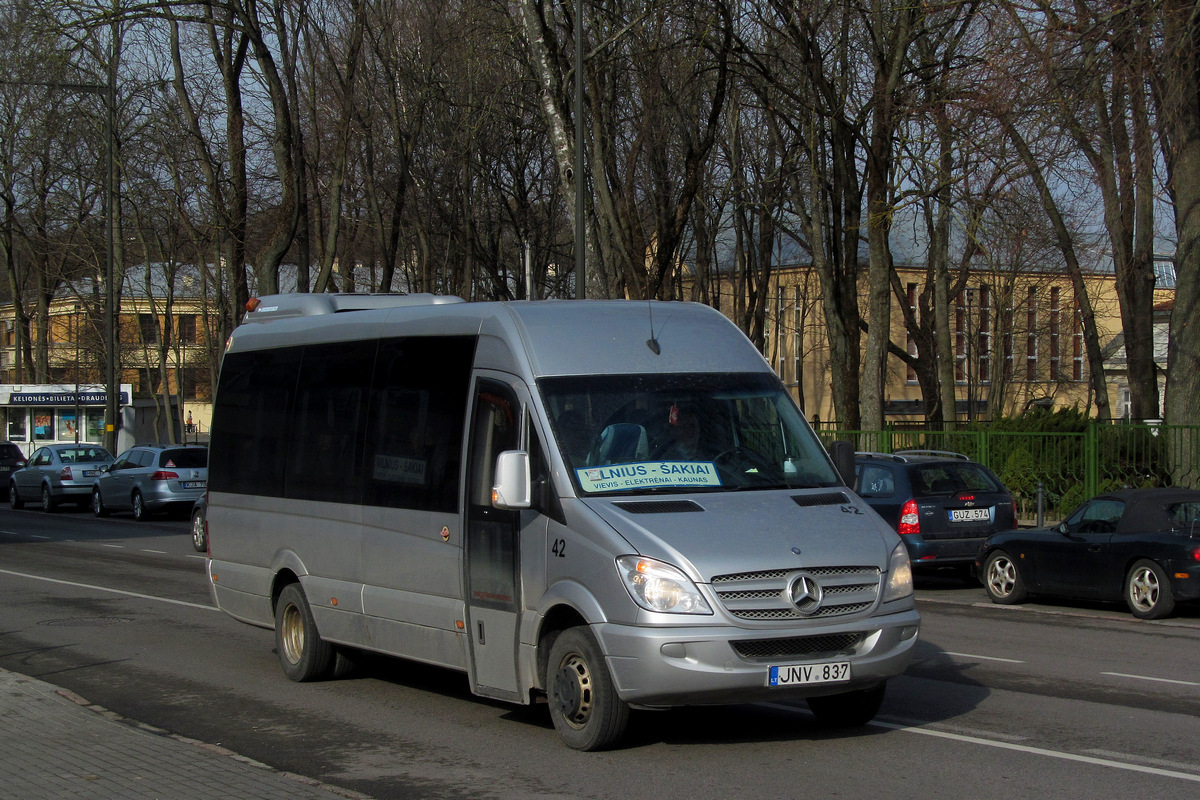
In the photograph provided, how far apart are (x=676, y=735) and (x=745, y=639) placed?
4.13ft

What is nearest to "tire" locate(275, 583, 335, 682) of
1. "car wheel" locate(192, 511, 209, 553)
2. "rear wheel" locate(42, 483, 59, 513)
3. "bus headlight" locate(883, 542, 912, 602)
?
"bus headlight" locate(883, 542, 912, 602)

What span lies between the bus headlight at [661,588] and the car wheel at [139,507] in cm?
2620

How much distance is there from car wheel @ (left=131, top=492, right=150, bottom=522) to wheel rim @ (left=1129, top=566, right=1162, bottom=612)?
2330cm

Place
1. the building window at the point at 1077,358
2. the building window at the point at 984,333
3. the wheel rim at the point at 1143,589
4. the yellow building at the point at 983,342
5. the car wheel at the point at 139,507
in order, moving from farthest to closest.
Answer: the building window at the point at 1077,358
the building window at the point at 984,333
the yellow building at the point at 983,342
the car wheel at the point at 139,507
the wheel rim at the point at 1143,589

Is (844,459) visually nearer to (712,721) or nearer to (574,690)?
(712,721)

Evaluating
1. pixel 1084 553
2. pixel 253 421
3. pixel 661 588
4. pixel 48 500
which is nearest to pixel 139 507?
pixel 48 500

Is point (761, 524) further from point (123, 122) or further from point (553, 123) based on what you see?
point (123, 122)

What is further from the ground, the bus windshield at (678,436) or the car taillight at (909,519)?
the bus windshield at (678,436)

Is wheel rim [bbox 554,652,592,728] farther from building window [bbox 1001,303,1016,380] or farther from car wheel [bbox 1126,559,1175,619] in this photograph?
building window [bbox 1001,303,1016,380]

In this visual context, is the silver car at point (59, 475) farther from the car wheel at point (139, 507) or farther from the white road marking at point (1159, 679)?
the white road marking at point (1159, 679)

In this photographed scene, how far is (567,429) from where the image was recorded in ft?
25.5

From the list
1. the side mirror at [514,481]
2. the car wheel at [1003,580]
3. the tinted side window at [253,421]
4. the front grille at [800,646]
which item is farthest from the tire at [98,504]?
the front grille at [800,646]

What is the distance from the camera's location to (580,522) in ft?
24.0

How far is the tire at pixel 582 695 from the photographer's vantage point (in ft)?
23.4
